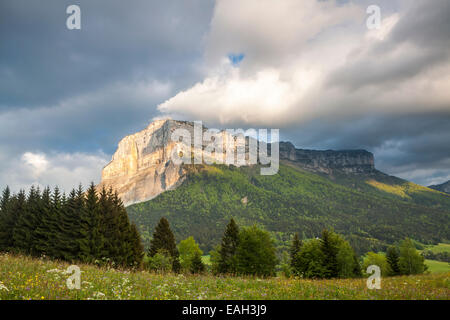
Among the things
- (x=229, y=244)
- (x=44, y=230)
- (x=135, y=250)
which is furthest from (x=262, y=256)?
(x=44, y=230)

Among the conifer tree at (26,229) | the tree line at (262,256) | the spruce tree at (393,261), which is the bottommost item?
the spruce tree at (393,261)

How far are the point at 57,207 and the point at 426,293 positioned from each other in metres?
44.2

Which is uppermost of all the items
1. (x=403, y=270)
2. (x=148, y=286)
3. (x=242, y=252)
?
(x=148, y=286)

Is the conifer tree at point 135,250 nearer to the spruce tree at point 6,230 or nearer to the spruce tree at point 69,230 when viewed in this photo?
the spruce tree at point 69,230

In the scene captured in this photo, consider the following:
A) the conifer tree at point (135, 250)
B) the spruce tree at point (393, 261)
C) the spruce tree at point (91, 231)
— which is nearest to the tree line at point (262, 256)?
the conifer tree at point (135, 250)

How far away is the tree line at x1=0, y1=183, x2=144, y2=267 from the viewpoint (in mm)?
32781

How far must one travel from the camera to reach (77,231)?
34.1m

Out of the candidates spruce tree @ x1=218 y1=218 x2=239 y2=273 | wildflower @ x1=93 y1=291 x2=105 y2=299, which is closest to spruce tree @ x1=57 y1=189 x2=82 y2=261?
spruce tree @ x1=218 y1=218 x2=239 y2=273

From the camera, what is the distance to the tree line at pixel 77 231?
32781 millimetres

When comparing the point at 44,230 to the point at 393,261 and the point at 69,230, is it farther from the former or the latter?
the point at 393,261

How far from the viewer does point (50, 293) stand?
786 centimetres
